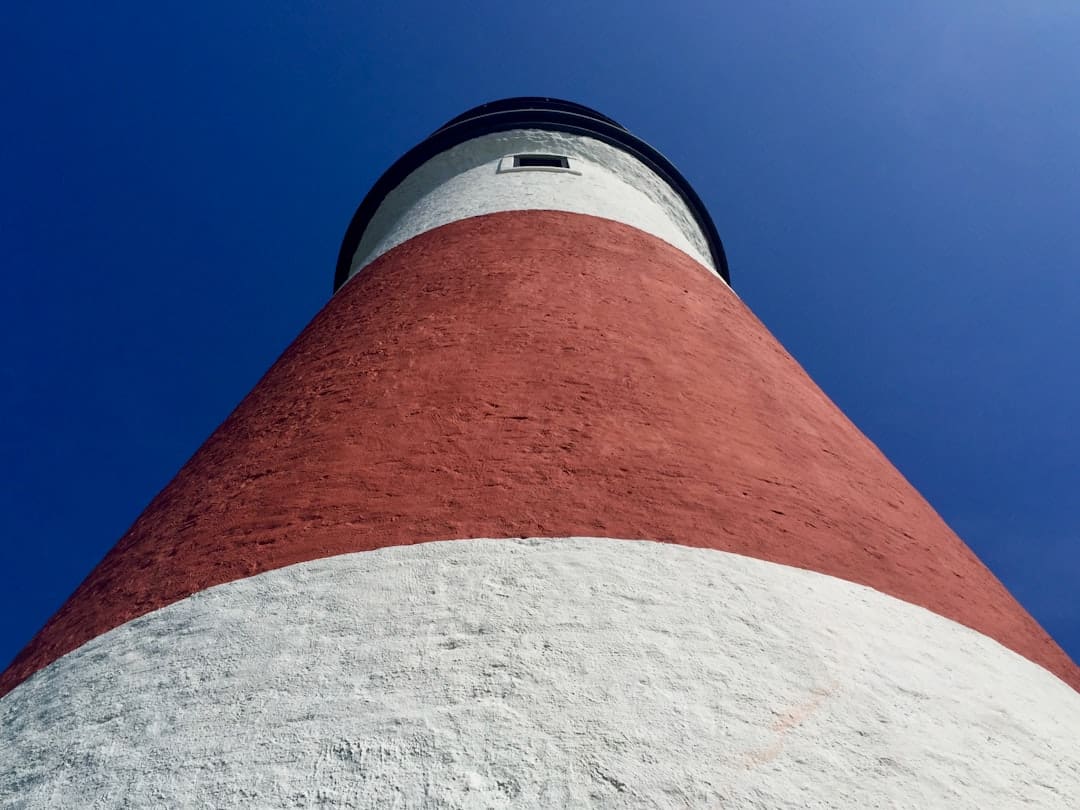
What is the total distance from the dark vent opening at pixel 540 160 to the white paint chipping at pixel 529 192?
0.10 m

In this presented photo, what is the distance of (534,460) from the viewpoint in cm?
318

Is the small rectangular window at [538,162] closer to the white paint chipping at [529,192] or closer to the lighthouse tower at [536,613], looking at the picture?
the white paint chipping at [529,192]

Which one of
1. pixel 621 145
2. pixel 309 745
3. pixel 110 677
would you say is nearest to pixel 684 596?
pixel 309 745

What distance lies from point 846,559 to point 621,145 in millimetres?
6812

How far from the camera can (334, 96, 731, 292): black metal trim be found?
29.5 ft

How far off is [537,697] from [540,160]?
7287mm

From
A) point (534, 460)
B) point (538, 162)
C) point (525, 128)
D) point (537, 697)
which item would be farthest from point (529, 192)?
point (537, 697)

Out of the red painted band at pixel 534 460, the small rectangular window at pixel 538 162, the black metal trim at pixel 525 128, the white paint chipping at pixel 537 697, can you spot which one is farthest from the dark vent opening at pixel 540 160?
the white paint chipping at pixel 537 697

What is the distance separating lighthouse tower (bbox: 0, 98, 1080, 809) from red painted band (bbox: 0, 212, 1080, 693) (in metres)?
0.02

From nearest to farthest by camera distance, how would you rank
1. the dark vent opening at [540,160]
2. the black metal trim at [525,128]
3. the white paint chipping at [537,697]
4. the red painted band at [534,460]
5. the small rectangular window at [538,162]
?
the white paint chipping at [537,697]
the red painted band at [534,460]
the small rectangular window at [538,162]
the dark vent opening at [540,160]
the black metal trim at [525,128]

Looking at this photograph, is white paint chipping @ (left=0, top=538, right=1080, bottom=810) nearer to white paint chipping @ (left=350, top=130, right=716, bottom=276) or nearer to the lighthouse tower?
the lighthouse tower

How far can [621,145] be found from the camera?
896 centimetres

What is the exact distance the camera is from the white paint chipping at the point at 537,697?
2.01 meters

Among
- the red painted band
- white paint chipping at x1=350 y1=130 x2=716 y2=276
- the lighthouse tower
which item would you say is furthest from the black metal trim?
the lighthouse tower
